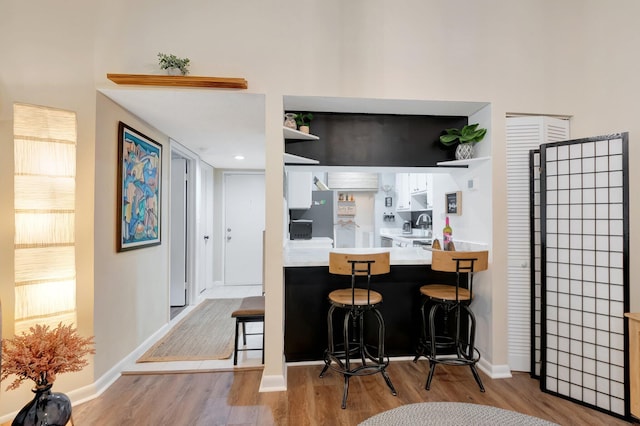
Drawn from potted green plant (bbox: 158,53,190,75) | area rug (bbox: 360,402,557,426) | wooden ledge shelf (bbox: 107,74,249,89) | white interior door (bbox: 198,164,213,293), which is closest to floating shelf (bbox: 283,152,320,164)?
wooden ledge shelf (bbox: 107,74,249,89)

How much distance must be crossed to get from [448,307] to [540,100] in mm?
1922

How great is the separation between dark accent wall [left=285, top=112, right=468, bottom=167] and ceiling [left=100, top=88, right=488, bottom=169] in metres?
0.10

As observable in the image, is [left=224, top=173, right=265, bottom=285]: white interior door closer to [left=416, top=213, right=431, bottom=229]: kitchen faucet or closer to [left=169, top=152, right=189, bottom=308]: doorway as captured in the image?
[left=169, top=152, right=189, bottom=308]: doorway

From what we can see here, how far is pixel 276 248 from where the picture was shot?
2.35m

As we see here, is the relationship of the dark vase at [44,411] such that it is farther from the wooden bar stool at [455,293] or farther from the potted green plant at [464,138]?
the potted green plant at [464,138]

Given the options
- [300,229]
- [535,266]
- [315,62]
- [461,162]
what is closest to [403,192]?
[300,229]

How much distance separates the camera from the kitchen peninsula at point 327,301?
267 cm

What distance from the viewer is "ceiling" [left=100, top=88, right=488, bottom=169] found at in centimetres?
229

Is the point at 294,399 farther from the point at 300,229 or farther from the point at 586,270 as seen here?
the point at 300,229

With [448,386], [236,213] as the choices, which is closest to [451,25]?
[448,386]

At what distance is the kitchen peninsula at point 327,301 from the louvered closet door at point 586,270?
0.61 metres

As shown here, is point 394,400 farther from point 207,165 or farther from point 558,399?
point 207,165

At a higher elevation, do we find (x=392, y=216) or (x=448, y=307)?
(x=392, y=216)

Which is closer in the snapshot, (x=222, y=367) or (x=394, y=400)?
(x=394, y=400)
